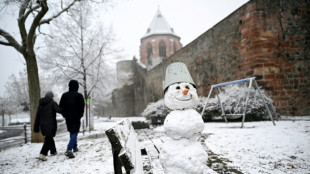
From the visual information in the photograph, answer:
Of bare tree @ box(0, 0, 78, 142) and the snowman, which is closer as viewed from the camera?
the snowman

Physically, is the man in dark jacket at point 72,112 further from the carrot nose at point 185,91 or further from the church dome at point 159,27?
the church dome at point 159,27

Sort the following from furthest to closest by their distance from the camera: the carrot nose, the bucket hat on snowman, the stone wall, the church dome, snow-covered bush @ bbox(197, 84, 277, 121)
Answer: the church dome < the stone wall < snow-covered bush @ bbox(197, 84, 277, 121) < the bucket hat on snowman < the carrot nose

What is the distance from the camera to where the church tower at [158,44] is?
117ft

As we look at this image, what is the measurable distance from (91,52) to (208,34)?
696 centimetres

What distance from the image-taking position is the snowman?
1.39m

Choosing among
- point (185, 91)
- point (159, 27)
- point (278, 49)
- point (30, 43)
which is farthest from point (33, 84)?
point (159, 27)

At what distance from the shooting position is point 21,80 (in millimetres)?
26578

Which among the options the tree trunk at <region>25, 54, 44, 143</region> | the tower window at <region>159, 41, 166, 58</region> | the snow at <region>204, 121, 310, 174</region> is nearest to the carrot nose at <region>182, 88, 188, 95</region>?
the snow at <region>204, 121, 310, 174</region>

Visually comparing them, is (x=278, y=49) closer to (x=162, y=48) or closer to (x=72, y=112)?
(x=72, y=112)

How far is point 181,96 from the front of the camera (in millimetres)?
1567

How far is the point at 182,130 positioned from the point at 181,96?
286 mm

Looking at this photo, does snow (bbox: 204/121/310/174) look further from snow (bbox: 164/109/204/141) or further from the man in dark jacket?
the man in dark jacket

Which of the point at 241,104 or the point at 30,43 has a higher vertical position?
the point at 30,43

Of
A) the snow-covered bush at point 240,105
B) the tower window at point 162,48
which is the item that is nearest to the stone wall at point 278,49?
the snow-covered bush at point 240,105
